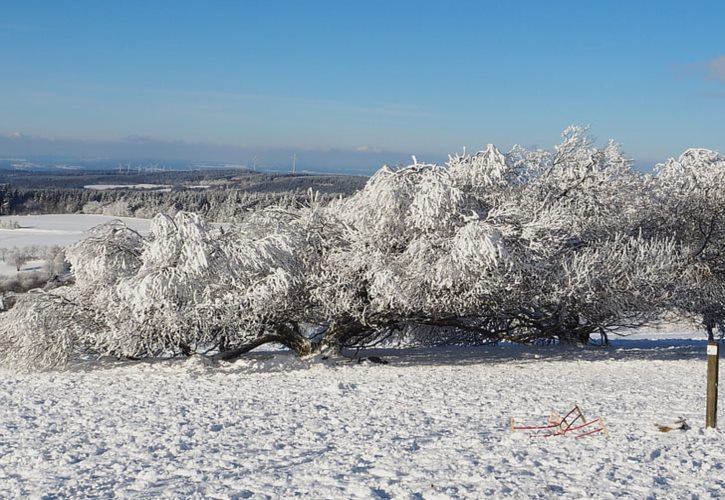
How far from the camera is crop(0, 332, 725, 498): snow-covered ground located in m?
7.40

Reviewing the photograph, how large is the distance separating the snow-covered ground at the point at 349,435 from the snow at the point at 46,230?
66.0 meters

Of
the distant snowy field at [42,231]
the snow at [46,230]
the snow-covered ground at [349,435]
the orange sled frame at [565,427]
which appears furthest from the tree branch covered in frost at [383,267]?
the snow at [46,230]

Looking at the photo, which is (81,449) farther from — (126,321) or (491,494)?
(126,321)

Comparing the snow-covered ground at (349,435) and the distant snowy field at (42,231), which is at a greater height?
the snow-covered ground at (349,435)

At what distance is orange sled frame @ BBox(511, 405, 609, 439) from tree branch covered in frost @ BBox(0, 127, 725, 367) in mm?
5861

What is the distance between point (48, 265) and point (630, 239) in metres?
66.1

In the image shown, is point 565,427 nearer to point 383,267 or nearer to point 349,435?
point 349,435

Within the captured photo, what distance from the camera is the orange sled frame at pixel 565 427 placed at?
940 cm

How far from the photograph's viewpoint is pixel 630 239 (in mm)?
17828

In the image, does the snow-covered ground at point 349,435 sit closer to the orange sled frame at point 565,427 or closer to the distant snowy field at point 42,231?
the orange sled frame at point 565,427

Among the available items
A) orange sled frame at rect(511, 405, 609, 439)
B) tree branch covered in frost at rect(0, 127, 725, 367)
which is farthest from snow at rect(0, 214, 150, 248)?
orange sled frame at rect(511, 405, 609, 439)

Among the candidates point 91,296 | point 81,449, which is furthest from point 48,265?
point 81,449

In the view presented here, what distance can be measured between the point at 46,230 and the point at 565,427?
10284cm

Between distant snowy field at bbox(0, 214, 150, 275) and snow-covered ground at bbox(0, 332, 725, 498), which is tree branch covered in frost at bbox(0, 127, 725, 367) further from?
distant snowy field at bbox(0, 214, 150, 275)
